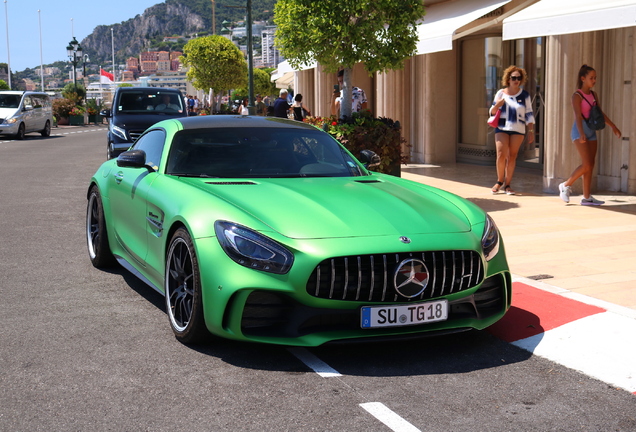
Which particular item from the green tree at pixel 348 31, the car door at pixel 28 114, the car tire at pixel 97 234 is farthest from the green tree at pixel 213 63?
the car tire at pixel 97 234

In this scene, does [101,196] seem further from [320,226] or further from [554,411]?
[554,411]

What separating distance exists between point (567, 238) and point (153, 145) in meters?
4.42

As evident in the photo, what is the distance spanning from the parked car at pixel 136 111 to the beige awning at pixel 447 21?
5973 millimetres

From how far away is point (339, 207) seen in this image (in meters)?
4.86

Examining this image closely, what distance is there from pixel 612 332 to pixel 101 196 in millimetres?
4014

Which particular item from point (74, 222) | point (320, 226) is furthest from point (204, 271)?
point (74, 222)

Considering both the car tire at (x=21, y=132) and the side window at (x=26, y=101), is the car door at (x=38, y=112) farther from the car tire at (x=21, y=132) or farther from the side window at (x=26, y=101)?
the car tire at (x=21, y=132)

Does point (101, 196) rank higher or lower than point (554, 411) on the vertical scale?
higher

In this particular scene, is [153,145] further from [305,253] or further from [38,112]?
[38,112]

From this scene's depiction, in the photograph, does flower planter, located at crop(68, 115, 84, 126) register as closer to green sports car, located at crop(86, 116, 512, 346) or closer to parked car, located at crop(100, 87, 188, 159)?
parked car, located at crop(100, 87, 188, 159)

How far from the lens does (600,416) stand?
3.76 m

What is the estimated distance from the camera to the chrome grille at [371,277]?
4312mm

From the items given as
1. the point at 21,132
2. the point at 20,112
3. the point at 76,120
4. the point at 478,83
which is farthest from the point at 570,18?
the point at 76,120

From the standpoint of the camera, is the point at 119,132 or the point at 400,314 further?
the point at 119,132
